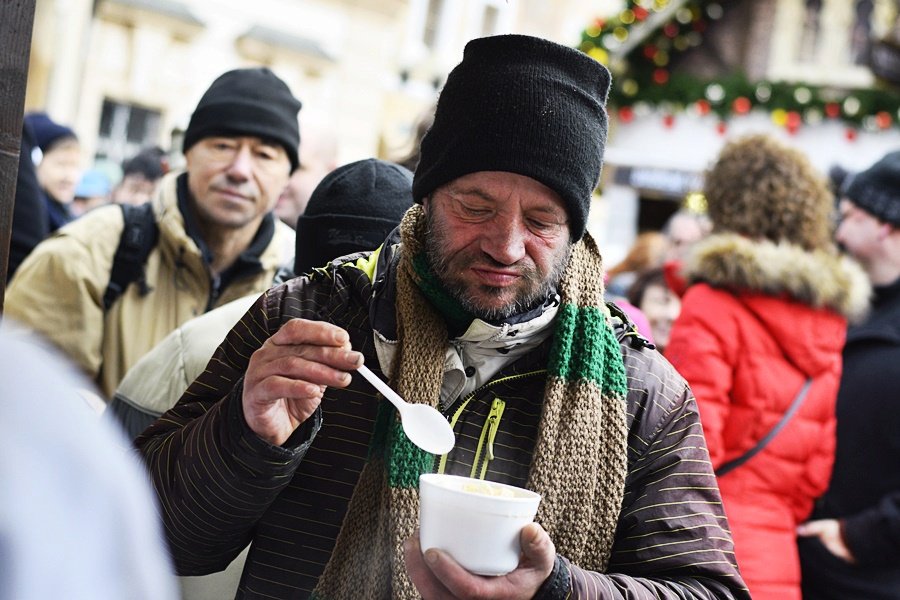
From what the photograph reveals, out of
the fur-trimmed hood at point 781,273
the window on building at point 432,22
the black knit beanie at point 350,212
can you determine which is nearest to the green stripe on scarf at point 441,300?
the black knit beanie at point 350,212

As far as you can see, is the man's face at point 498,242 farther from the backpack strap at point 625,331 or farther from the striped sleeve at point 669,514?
the striped sleeve at point 669,514

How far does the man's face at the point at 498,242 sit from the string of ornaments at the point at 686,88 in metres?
10.4

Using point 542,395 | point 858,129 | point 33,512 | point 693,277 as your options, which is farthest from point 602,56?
point 33,512

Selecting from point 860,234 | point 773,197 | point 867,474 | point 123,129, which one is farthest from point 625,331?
point 123,129

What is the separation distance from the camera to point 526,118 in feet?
6.33

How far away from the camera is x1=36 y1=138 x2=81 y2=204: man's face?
662 centimetres

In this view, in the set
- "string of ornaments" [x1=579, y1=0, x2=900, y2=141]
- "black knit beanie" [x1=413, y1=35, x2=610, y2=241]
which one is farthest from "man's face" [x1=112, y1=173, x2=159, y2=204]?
"string of ornaments" [x1=579, y1=0, x2=900, y2=141]

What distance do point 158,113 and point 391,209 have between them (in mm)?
19239

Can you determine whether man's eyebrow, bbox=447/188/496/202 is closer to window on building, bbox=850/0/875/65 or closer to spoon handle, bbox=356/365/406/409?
spoon handle, bbox=356/365/406/409

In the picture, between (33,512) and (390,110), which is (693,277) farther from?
(390,110)

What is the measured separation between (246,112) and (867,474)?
2.40m

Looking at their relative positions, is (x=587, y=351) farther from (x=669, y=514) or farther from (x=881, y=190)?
(x=881, y=190)

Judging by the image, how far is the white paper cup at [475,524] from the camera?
55.1 inches

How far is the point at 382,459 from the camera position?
6.07 feet
